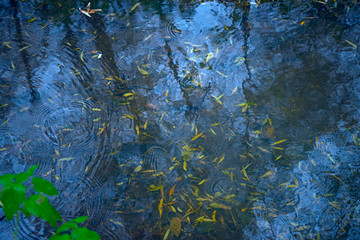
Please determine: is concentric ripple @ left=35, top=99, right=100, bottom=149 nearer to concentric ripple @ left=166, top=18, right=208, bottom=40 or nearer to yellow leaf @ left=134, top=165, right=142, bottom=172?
yellow leaf @ left=134, top=165, right=142, bottom=172

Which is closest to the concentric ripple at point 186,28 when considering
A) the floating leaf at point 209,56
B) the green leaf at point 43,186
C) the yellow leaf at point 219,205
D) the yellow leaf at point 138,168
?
the floating leaf at point 209,56

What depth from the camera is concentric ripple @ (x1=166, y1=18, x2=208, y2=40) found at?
3.19 meters

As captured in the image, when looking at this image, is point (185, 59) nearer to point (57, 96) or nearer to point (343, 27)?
point (57, 96)

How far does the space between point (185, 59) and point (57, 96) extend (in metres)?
1.48

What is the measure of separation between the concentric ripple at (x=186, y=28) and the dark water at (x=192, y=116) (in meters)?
0.02

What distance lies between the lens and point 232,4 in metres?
3.51

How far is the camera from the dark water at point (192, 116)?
1926mm

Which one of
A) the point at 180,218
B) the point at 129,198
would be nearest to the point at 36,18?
the point at 129,198

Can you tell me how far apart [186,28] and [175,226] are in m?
2.45

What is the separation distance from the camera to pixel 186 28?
10.7 feet

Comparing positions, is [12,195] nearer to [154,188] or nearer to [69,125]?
[154,188]

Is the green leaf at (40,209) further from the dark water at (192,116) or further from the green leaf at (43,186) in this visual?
the dark water at (192,116)

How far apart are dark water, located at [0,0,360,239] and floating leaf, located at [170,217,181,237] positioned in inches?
2.0

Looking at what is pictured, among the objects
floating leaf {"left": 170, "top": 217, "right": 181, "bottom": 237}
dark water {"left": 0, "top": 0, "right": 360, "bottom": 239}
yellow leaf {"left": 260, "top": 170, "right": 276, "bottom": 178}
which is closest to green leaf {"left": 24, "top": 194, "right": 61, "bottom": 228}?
dark water {"left": 0, "top": 0, "right": 360, "bottom": 239}
